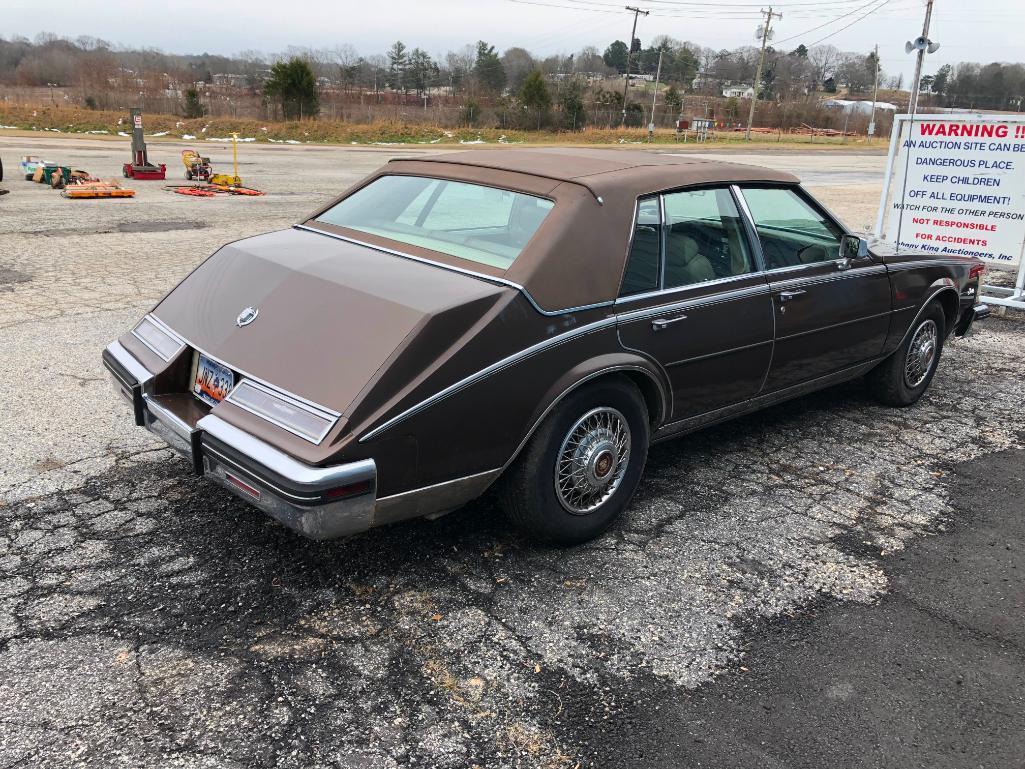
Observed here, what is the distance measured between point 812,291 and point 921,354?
1.59 metres

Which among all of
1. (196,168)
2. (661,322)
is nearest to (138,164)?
(196,168)

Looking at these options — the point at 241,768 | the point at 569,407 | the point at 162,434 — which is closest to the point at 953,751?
the point at 569,407

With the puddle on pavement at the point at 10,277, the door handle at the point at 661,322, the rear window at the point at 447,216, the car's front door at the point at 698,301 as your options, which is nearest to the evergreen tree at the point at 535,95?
the puddle on pavement at the point at 10,277

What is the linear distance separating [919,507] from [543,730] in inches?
103

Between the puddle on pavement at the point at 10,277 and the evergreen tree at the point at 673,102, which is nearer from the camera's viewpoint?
the puddle on pavement at the point at 10,277

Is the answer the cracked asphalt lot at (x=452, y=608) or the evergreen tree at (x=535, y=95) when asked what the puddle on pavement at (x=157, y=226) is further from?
the evergreen tree at (x=535, y=95)

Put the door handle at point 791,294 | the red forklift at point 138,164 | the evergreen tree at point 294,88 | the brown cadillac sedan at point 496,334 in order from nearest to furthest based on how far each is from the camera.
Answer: the brown cadillac sedan at point 496,334 < the door handle at point 791,294 < the red forklift at point 138,164 < the evergreen tree at point 294,88

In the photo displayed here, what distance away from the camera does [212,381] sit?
3.36 m

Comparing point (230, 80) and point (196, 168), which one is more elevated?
point (230, 80)

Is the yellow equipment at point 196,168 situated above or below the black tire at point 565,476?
above

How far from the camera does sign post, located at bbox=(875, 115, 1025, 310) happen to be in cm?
804

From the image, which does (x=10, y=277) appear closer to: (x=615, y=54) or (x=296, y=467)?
(x=296, y=467)

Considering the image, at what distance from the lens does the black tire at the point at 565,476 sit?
3.27 metres

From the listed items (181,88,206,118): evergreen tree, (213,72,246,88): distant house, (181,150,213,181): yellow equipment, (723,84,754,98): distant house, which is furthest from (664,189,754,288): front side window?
(723,84,754,98): distant house
